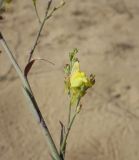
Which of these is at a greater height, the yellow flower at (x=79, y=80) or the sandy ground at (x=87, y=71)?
the yellow flower at (x=79, y=80)

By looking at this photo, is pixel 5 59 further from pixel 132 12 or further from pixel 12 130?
pixel 132 12

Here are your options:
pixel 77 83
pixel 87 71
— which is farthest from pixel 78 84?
pixel 87 71

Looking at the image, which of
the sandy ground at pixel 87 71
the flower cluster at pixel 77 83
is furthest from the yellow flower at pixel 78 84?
the sandy ground at pixel 87 71

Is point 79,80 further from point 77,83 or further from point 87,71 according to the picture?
point 87,71

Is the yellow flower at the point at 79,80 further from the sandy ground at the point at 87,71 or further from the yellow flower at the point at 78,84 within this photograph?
the sandy ground at the point at 87,71

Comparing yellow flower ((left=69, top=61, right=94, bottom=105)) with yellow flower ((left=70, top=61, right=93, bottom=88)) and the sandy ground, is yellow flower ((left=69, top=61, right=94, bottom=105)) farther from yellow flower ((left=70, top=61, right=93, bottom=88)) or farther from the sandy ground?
the sandy ground

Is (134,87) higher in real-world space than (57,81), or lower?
lower

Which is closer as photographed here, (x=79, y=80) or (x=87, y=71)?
(x=79, y=80)

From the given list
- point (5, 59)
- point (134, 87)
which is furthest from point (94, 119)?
point (5, 59)
